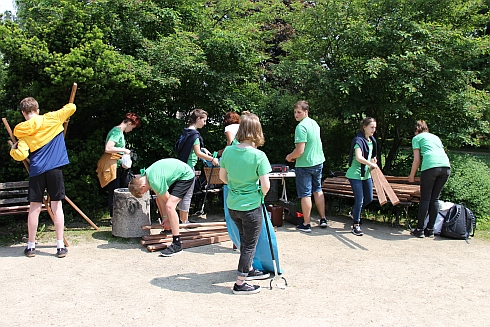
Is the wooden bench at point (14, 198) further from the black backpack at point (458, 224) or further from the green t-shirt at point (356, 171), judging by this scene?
the black backpack at point (458, 224)

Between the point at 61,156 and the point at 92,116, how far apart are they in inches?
84.6

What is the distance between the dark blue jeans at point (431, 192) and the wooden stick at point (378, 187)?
56 cm

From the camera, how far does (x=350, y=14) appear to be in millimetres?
8695

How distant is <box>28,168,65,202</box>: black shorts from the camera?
5.58m

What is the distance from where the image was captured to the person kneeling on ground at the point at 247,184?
4395mm

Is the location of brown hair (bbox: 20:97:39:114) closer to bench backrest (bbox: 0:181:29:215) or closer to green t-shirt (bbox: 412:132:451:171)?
bench backrest (bbox: 0:181:29:215)

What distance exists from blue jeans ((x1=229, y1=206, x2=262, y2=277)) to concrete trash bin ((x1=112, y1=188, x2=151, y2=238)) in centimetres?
Answer: 227

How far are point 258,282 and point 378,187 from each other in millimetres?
3012

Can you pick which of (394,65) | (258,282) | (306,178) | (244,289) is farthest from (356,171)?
(244,289)

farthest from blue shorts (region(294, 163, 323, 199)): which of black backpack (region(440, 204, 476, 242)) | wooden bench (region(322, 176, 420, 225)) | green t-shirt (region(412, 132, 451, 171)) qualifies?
black backpack (region(440, 204, 476, 242))

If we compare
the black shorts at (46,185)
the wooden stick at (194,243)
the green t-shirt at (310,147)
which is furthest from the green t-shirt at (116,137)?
the green t-shirt at (310,147)

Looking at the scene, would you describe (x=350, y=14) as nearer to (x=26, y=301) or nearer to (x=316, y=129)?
(x=316, y=129)

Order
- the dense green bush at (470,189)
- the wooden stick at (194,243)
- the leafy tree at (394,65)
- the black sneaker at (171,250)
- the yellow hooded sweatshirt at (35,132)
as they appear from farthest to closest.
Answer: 1. the leafy tree at (394,65)
2. the dense green bush at (470,189)
3. the wooden stick at (194,243)
4. the black sneaker at (171,250)
5. the yellow hooded sweatshirt at (35,132)

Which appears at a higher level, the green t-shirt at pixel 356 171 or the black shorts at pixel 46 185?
the green t-shirt at pixel 356 171
